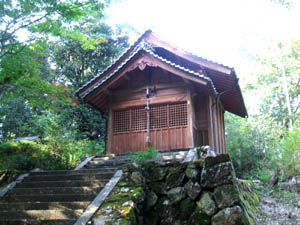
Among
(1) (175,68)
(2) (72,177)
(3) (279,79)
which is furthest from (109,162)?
(3) (279,79)

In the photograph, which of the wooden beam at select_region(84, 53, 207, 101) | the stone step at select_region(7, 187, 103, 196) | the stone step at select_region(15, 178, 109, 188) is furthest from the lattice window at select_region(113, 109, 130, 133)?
the stone step at select_region(7, 187, 103, 196)

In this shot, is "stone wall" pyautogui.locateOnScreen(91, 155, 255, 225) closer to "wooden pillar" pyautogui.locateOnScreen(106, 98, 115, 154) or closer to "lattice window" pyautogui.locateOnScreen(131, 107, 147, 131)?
"lattice window" pyautogui.locateOnScreen(131, 107, 147, 131)

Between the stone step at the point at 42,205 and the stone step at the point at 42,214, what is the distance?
27 cm

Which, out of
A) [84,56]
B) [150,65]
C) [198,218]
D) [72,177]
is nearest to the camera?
[198,218]

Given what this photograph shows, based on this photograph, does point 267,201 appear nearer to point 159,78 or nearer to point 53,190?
point 159,78

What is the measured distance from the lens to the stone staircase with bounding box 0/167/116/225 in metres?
5.62

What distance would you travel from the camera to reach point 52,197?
6.53m

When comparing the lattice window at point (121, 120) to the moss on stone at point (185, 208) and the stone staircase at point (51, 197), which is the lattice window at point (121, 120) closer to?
the stone staircase at point (51, 197)

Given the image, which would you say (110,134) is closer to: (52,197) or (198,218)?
(52,197)

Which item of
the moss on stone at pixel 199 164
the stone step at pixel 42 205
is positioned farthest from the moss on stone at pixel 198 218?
the stone step at pixel 42 205

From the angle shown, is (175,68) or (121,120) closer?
(175,68)

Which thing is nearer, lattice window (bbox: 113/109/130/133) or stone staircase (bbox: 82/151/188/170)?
stone staircase (bbox: 82/151/188/170)

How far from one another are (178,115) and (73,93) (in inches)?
452

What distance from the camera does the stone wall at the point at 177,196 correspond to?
16.7ft
